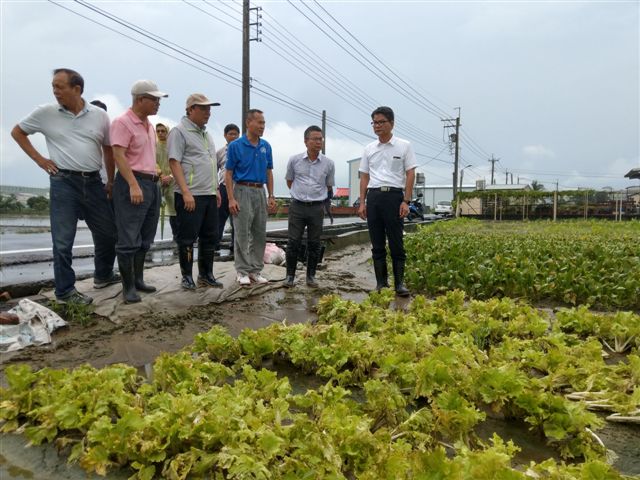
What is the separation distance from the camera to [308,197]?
5770 millimetres

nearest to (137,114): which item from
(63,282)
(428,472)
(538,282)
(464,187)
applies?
(63,282)

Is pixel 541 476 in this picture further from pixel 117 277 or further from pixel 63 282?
pixel 117 277

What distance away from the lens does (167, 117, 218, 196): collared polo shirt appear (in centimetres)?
485

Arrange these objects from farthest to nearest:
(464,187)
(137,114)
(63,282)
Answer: (464,187) < (137,114) < (63,282)

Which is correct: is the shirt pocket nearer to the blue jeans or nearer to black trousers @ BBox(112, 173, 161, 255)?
black trousers @ BBox(112, 173, 161, 255)

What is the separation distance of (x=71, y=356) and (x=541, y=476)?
2.85 metres

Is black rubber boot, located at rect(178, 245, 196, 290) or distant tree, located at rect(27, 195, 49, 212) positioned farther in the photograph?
distant tree, located at rect(27, 195, 49, 212)

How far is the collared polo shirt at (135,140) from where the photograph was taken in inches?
165

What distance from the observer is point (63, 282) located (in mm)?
3984

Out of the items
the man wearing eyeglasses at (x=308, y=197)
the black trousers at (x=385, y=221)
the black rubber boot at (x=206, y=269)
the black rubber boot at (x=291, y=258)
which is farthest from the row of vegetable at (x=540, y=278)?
the black rubber boot at (x=206, y=269)

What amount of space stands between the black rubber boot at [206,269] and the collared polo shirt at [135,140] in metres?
1.08

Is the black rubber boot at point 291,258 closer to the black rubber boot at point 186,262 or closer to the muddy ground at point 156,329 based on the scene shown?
the muddy ground at point 156,329

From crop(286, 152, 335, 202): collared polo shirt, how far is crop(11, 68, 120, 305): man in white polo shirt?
2.31 meters

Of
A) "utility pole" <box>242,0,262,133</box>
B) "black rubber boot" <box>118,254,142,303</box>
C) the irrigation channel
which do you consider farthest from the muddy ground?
"utility pole" <box>242,0,262,133</box>
